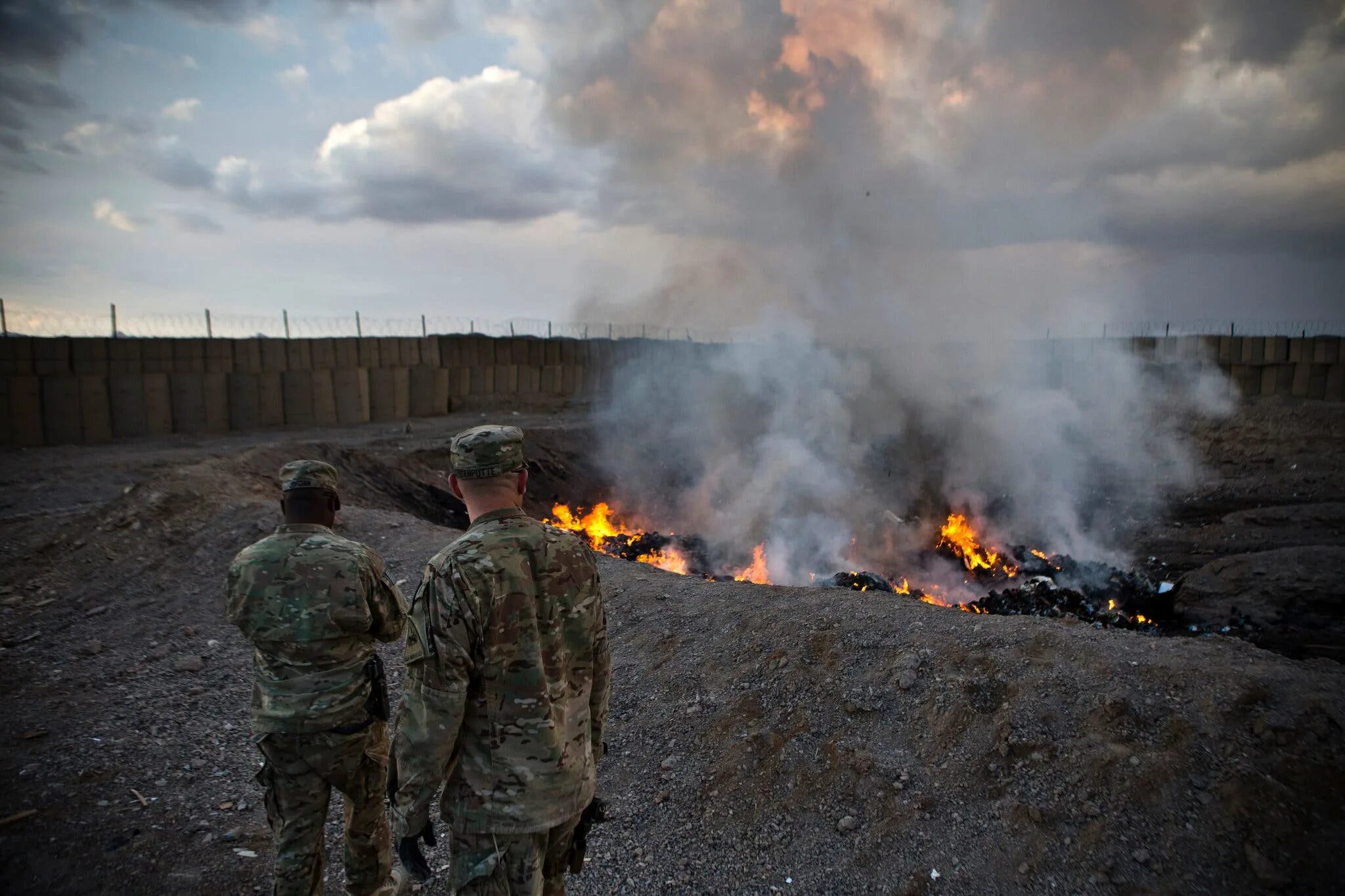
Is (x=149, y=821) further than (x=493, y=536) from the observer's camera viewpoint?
Yes

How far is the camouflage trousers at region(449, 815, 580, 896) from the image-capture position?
7.22ft

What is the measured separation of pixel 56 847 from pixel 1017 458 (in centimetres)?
1464

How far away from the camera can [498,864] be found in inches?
87.0

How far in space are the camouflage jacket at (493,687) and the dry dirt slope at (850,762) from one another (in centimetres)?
152

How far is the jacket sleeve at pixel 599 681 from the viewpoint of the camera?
98.1 inches

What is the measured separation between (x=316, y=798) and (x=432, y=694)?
3.95 feet

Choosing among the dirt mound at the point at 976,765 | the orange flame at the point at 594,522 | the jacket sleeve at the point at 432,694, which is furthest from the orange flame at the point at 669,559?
the jacket sleeve at the point at 432,694

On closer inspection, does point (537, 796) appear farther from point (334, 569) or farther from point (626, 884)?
point (626, 884)

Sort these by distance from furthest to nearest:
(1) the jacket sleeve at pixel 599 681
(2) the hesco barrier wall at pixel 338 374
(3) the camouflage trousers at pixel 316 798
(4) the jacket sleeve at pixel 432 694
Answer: (2) the hesco barrier wall at pixel 338 374 < (3) the camouflage trousers at pixel 316 798 < (1) the jacket sleeve at pixel 599 681 < (4) the jacket sleeve at pixel 432 694

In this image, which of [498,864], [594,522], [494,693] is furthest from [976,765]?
[594,522]

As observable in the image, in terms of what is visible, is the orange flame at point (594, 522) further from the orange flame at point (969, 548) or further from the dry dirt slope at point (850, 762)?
the dry dirt slope at point (850, 762)

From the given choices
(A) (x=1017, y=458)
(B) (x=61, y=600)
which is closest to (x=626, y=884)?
(B) (x=61, y=600)

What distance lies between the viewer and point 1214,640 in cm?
494

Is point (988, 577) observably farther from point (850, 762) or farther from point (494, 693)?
point (494, 693)
